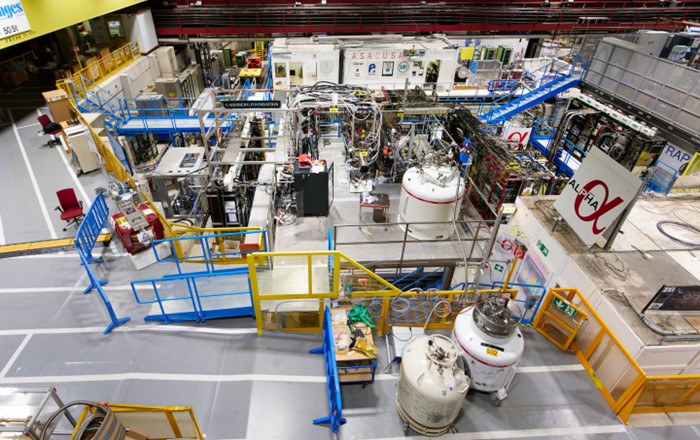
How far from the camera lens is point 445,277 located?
34.0ft

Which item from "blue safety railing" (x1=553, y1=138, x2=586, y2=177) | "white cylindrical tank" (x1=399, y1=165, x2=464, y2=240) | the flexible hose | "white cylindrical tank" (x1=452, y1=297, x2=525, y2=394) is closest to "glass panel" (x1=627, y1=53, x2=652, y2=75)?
"blue safety railing" (x1=553, y1=138, x2=586, y2=177)

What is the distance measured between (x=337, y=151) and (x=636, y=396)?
1069cm

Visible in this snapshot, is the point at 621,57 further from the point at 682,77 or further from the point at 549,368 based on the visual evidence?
the point at 549,368

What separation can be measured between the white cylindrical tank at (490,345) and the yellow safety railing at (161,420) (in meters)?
4.24

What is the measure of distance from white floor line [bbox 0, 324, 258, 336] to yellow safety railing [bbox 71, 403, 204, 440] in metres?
2.07

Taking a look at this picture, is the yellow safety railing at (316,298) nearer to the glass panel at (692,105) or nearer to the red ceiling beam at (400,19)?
the glass panel at (692,105)

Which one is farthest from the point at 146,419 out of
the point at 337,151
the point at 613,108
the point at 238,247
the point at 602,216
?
the point at 613,108

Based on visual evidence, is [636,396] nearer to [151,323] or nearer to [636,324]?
[636,324]

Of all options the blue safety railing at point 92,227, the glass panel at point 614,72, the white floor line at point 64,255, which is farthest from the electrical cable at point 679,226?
the blue safety railing at point 92,227

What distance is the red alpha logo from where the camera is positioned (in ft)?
22.1

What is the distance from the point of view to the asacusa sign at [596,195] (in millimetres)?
6451

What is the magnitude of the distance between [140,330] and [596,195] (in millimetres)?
9138

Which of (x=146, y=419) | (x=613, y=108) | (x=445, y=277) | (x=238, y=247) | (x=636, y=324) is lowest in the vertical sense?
(x=445, y=277)

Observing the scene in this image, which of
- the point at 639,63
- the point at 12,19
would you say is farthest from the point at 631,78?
the point at 12,19
